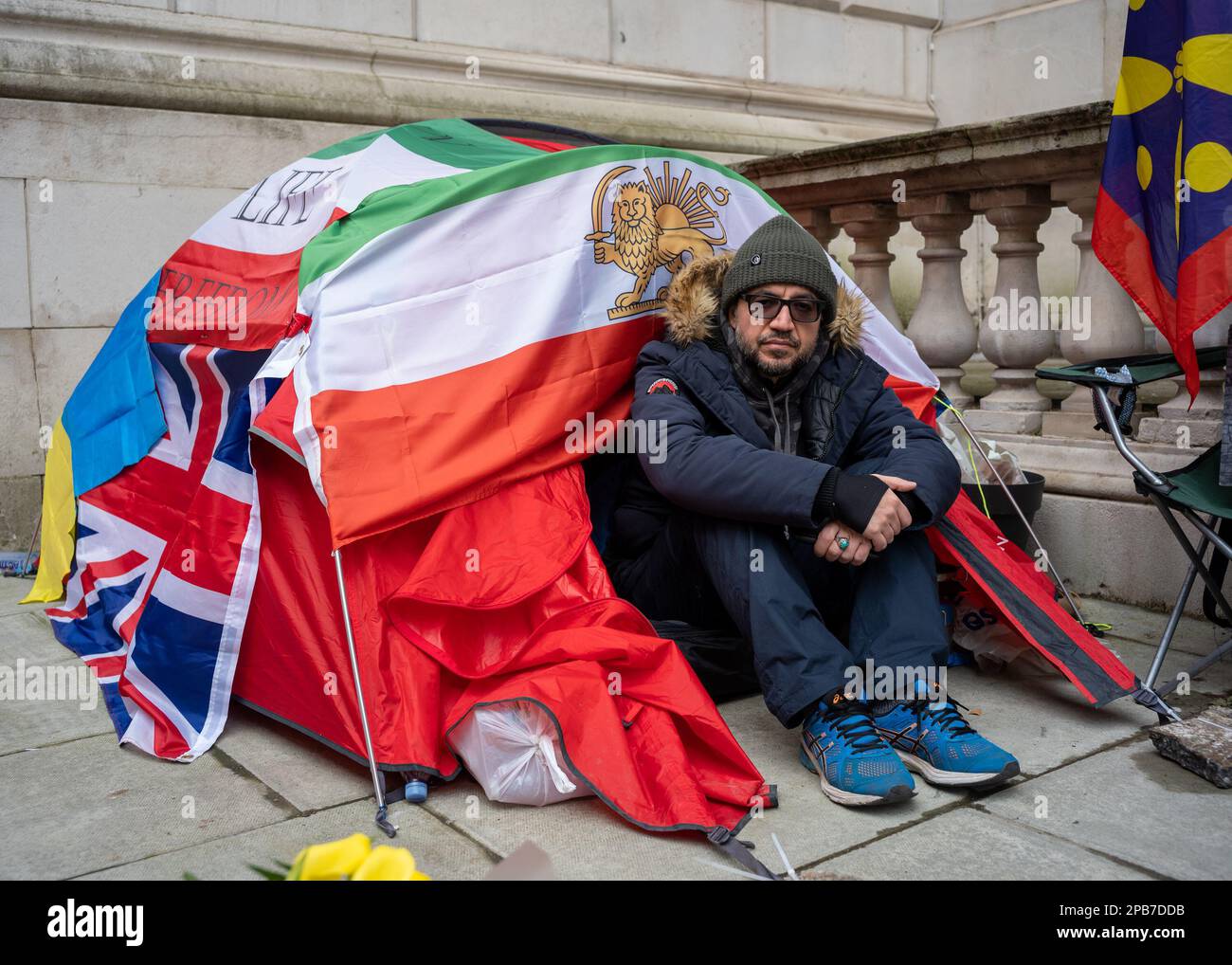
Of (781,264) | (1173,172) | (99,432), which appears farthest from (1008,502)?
(99,432)

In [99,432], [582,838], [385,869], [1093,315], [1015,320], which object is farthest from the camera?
[1015,320]

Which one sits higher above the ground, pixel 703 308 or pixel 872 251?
pixel 872 251

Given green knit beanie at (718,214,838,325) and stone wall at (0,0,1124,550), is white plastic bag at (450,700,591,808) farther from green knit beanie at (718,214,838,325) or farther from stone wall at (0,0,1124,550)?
stone wall at (0,0,1124,550)

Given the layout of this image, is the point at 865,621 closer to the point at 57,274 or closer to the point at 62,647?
the point at 62,647

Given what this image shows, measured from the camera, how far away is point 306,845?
7.91 ft

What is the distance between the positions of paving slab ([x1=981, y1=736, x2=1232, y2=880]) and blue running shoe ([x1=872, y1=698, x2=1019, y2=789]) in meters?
0.08

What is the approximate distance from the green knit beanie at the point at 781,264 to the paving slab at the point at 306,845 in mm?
1603

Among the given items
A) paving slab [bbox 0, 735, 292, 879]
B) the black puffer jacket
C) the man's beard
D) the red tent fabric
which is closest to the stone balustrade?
the black puffer jacket

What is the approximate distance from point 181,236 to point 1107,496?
397cm

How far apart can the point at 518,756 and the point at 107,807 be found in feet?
3.07

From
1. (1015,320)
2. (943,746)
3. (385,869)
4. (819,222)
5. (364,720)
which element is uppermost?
(819,222)

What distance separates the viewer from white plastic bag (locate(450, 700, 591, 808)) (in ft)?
8.48

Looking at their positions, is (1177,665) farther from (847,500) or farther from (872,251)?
(872,251)
